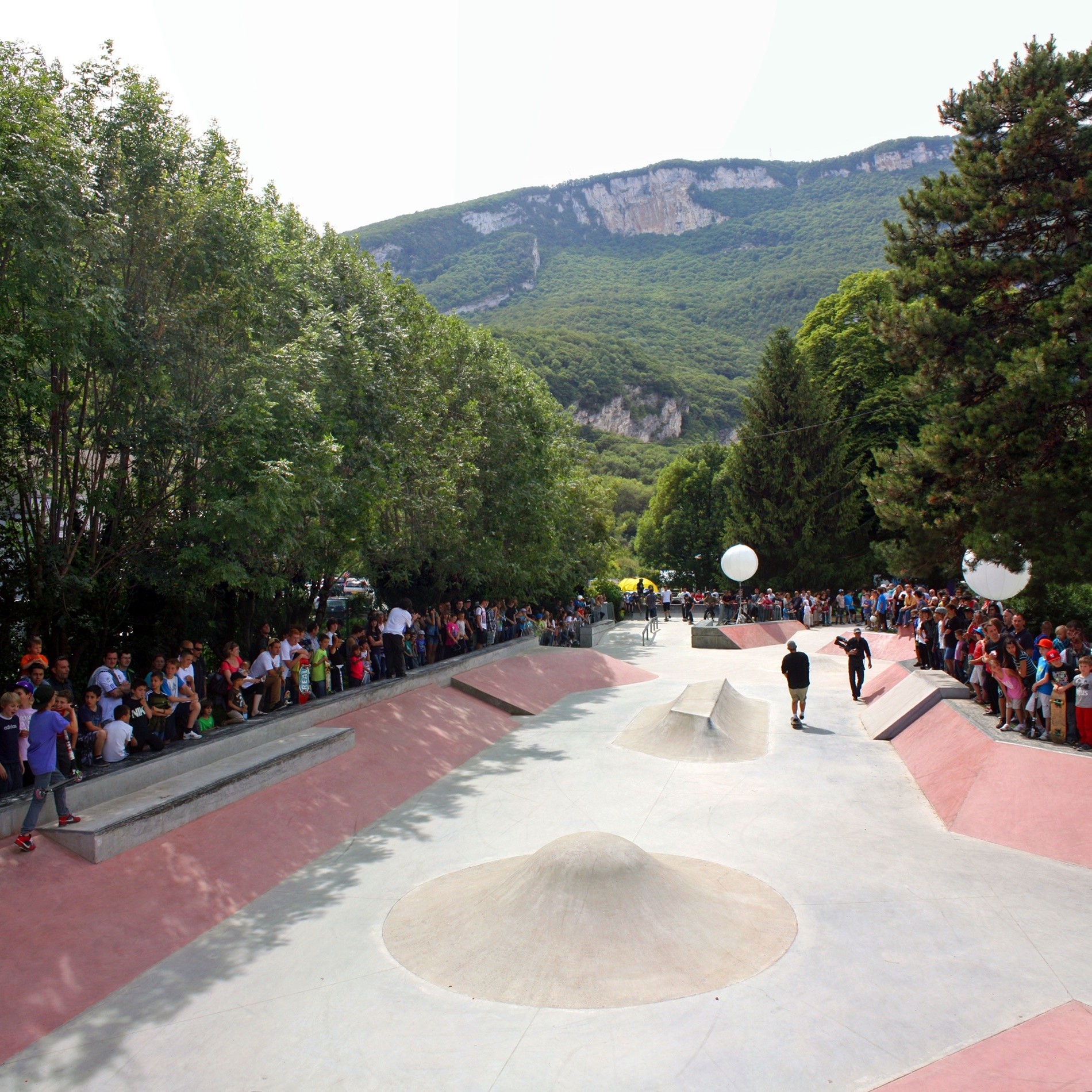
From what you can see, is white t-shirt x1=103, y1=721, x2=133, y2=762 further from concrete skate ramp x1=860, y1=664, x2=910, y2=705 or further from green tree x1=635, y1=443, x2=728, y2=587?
green tree x1=635, y1=443, x2=728, y2=587

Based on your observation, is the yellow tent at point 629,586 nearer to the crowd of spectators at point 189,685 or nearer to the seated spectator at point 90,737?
the crowd of spectators at point 189,685

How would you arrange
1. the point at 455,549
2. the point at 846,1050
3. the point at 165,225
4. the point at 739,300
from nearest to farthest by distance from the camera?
the point at 846,1050
the point at 165,225
the point at 455,549
the point at 739,300

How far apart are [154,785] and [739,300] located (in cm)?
15298

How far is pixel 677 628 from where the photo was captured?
39188mm

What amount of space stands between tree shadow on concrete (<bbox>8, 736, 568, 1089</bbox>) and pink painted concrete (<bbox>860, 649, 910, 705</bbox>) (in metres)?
10.1

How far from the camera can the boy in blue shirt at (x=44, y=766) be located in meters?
7.48

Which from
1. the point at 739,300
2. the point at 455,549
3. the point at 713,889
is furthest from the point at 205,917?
the point at 739,300

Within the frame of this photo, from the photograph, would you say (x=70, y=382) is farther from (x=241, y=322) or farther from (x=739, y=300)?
(x=739, y=300)

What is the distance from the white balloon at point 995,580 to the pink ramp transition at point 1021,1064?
14132 mm

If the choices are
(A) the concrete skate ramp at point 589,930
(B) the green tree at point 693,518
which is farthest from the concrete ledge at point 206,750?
(B) the green tree at point 693,518

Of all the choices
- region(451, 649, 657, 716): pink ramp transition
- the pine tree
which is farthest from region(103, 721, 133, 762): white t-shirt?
the pine tree

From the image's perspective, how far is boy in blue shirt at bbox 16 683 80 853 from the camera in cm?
748

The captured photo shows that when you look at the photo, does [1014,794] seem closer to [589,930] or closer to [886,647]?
[589,930]

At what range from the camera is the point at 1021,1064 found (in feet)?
15.9
